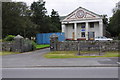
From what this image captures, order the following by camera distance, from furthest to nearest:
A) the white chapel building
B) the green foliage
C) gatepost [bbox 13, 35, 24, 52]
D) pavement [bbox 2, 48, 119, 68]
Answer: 1. the white chapel building
2. the green foliage
3. gatepost [bbox 13, 35, 24, 52]
4. pavement [bbox 2, 48, 119, 68]

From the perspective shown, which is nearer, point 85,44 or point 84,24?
point 85,44

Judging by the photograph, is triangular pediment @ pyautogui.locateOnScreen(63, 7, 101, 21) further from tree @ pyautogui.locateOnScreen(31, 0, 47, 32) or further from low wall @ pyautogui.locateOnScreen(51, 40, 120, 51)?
low wall @ pyautogui.locateOnScreen(51, 40, 120, 51)

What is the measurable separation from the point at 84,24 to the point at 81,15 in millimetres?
3387

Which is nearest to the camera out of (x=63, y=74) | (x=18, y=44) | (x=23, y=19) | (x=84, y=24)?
(x=63, y=74)

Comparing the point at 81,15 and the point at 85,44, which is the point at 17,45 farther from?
the point at 81,15

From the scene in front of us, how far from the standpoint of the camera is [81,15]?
149 ft

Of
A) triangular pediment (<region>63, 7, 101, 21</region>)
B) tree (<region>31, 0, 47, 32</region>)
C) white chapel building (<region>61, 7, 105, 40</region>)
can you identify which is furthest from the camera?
triangular pediment (<region>63, 7, 101, 21</region>)

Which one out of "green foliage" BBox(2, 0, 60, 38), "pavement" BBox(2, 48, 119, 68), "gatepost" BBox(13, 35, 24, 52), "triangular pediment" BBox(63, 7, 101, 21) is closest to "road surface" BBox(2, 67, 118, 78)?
"pavement" BBox(2, 48, 119, 68)

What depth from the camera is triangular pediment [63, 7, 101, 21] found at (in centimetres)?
4428

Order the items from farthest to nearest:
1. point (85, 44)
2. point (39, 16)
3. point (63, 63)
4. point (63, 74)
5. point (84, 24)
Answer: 1. point (84, 24)
2. point (39, 16)
3. point (85, 44)
4. point (63, 63)
5. point (63, 74)

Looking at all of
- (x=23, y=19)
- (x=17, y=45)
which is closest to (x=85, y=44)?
(x=17, y=45)

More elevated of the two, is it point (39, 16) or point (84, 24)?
point (39, 16)

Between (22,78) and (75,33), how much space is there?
40.3 meters

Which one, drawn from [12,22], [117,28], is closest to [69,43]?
[12,22]
